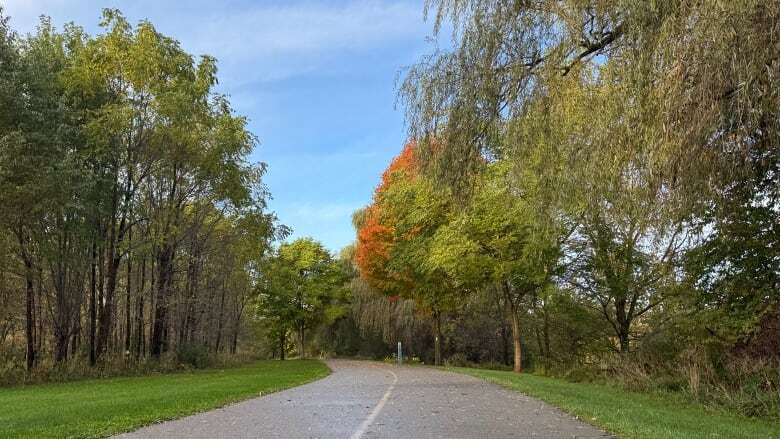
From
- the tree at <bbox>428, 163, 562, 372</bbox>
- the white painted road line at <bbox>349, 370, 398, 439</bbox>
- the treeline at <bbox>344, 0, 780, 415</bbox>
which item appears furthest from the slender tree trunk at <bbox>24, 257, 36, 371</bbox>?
the treeline at <bbox>344, 0, 780, 415</bbox>

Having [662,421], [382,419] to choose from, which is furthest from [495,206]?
[382,419]

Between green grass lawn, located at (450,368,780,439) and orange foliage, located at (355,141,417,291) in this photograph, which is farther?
orange foliage, located at (355,141,417,291)

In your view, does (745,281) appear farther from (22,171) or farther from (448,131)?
(22,171)

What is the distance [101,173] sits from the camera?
79.6 ft

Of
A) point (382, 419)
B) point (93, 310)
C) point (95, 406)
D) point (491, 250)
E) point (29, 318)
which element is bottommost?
point (95, 406)

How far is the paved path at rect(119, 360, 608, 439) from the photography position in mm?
7957

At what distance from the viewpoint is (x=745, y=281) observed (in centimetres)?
1464

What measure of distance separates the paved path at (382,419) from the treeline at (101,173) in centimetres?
1201

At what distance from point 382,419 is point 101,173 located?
19564mm

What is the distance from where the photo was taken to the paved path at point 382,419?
796 cm

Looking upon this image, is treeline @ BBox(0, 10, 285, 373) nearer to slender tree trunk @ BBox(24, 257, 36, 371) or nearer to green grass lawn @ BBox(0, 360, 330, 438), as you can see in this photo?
slender tree trunk @ BBox(24, 257, 36, 371)

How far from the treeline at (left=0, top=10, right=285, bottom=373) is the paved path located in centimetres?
1201

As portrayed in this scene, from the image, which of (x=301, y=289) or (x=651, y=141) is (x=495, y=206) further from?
(x=301, y=289)

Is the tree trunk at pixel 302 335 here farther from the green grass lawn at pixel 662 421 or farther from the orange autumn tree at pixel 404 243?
the green grass lawn at pixel 662 421
